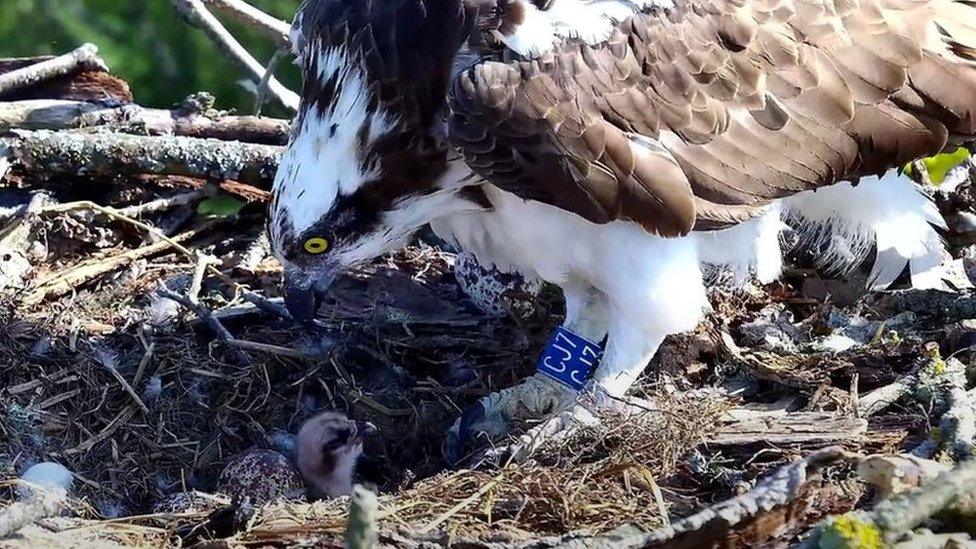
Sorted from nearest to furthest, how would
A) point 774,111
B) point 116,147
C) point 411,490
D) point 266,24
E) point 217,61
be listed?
point 411,490
point 774,111
point 116,147
point 266,24
point 217,61

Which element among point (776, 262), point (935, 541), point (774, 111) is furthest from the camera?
point (776, 262)

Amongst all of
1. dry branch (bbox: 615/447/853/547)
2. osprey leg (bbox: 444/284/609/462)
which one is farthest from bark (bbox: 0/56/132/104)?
dry branch (bbox: 615/447/853/547)

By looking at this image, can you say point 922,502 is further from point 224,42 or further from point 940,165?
point 224,42

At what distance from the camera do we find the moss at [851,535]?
2188mm

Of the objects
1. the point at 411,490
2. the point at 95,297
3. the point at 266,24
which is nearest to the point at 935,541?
the point at 411,490

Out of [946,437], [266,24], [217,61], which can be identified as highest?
[946,437]

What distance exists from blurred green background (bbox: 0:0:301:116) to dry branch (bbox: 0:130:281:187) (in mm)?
2562

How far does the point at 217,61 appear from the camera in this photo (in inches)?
292

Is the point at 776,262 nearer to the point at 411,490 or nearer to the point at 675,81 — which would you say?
the point at 675,81

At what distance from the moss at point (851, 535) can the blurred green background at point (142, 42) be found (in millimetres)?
5299

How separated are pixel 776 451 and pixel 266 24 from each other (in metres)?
2.55

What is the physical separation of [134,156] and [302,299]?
1080 mm

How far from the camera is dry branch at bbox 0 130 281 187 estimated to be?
4.40m

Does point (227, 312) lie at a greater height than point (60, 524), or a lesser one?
lesser
